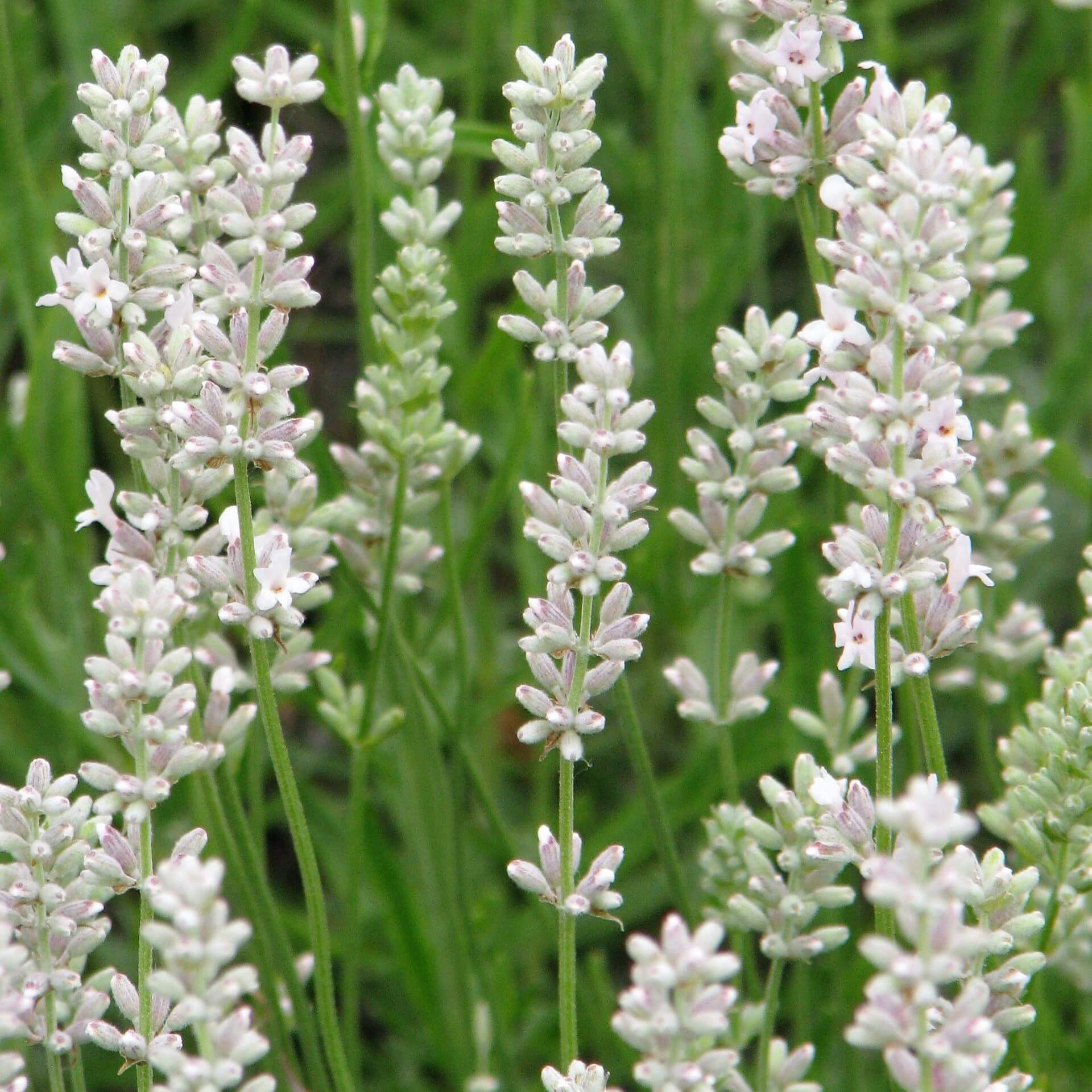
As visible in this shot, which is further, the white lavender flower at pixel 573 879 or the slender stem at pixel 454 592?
the slender stem at pixel 454 592

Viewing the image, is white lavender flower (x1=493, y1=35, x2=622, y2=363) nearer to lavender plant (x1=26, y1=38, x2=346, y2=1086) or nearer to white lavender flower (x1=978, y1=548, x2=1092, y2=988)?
lavender plant (x1=26, y1=38, x2=346, y2=1086)

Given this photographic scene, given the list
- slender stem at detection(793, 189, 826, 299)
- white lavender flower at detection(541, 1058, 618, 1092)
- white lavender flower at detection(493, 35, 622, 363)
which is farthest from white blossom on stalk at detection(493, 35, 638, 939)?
slender stem at detection(793, 189, 826, 299)

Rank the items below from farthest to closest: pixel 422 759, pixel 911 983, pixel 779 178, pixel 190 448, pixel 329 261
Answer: pixel 329 261 → pixel 422 759 → pixel 779 178 → pixel 190 448 → pixel 911 983

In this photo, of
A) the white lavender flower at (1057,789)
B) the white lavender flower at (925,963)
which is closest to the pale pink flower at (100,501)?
the white lavender flower at (925,963)

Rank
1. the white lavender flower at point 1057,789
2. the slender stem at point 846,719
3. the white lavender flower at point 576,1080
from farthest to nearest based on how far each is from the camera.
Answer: the slender stem at point 846,719, the white lavender flower at point 1057,789, the white lavender flower at point 576,1080

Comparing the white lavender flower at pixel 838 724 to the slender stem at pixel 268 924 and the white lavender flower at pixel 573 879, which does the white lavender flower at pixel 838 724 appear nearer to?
the white lavender flower at pixel 573 879

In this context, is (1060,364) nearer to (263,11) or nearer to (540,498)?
(540,498)

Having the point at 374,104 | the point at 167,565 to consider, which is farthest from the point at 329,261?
the point at 167,565
